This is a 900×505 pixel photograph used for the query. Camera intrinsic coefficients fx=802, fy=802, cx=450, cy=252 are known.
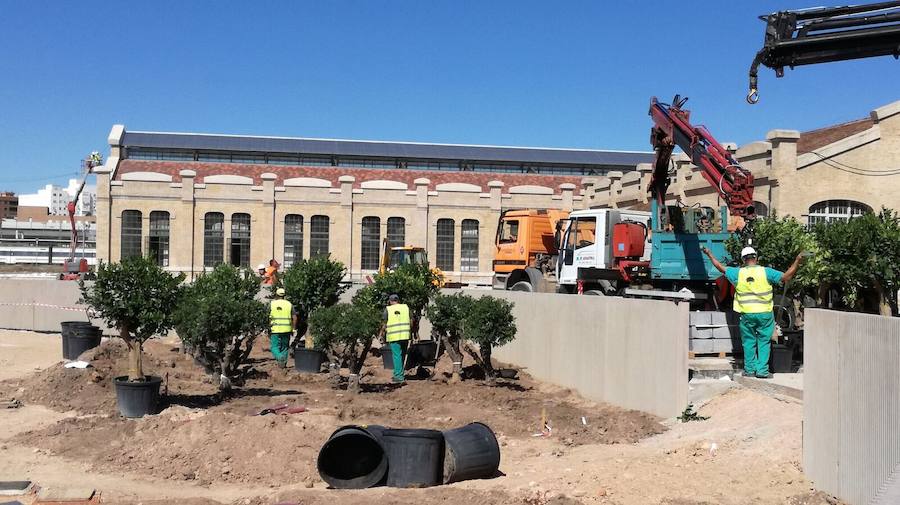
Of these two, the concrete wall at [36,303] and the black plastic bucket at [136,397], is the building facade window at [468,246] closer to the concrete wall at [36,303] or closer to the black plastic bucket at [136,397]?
the concrete wall at [36,303]

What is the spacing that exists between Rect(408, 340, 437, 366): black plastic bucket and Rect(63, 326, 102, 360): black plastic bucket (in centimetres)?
743

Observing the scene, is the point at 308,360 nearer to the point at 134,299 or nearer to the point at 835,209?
the point at 134,299

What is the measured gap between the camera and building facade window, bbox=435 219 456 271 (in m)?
46.3

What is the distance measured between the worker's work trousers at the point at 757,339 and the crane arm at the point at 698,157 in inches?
165

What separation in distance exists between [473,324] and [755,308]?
5.41m

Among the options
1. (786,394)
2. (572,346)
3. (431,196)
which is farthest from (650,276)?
(431,196)

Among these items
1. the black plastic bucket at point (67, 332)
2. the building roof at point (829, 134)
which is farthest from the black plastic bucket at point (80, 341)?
the building roof at point (829, 134)

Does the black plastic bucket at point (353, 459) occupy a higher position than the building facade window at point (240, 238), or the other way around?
the building facade window at point (240, 238)

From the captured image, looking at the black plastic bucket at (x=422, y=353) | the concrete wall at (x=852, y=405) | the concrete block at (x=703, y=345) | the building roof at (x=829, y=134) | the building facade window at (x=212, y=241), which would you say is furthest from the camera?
the building facade window at (x=212, y=241)

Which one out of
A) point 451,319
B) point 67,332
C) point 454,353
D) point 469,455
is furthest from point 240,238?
point 469,455

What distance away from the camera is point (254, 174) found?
52375 millimetres

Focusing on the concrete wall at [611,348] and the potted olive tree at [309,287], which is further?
the potted olive tree at [309,287]

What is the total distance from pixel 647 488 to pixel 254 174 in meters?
47.4

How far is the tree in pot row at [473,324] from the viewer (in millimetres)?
15141
